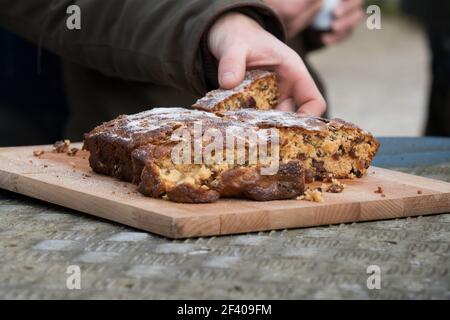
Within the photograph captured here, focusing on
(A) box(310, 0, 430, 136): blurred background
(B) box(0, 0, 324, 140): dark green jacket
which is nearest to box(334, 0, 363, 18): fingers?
(B) box(0, 0, 324, 140): dark green jacket

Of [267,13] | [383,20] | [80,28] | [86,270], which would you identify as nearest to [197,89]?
[267,13]

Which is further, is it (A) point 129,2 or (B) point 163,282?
(A) point 129,2

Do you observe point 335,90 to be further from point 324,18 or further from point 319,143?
point 319,143

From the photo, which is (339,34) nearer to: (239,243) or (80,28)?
(80,28)

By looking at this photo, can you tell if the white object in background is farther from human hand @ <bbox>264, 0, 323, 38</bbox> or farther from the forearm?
the forearm

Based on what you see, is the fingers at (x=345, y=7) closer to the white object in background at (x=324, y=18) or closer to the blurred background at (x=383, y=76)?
the white object in background at (x=324, y=18)

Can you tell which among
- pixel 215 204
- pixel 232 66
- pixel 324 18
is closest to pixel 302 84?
pixel 232 66
